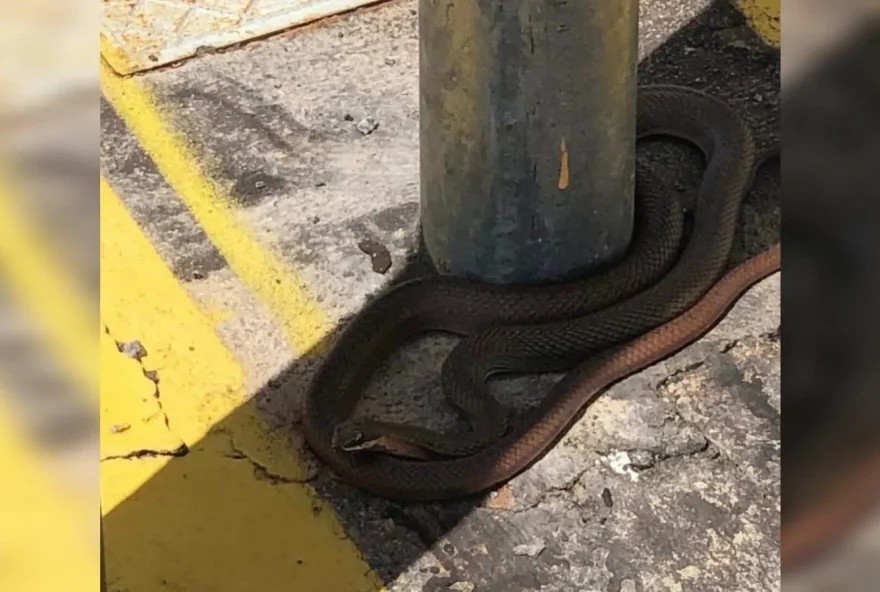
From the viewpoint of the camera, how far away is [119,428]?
303 centimetres

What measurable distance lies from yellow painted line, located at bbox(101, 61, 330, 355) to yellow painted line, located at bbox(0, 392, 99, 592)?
100 inches

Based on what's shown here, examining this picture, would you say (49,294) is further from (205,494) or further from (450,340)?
(450,340)

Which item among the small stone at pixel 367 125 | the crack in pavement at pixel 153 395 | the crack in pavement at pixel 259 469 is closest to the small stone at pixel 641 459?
the crack in pavement at pixel 259 469

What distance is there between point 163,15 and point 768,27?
2149 mm

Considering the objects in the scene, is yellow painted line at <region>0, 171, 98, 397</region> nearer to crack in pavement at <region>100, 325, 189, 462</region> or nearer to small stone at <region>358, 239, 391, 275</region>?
crack in pavement at <region>100, 325, 189, 462</region>

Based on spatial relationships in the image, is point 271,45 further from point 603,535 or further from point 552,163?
point 603,535

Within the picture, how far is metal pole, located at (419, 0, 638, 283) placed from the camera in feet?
9.56

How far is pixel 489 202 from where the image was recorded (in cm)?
318

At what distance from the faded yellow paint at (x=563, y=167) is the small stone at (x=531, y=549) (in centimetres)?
92

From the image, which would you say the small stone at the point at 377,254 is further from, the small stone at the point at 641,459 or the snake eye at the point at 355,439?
the small stone at the point at 641,459

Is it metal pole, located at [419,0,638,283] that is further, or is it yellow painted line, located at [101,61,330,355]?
yellow painted line, located at [101,61,330,355]

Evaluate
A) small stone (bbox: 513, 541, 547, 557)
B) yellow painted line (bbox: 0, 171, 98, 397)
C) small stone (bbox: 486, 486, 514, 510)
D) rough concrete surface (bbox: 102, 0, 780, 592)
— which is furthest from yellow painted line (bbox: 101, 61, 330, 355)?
yellow painted line (bbox: 0, 171, 98, 397)

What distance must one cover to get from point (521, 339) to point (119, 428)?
3.26 feet

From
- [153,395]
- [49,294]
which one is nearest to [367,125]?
[153,395]
